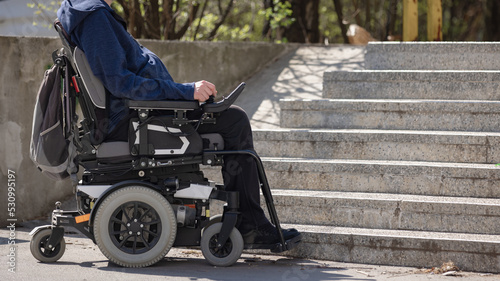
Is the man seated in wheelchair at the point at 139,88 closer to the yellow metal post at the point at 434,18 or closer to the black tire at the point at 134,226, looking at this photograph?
the black tire at the point at 134,226

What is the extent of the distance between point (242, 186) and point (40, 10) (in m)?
4.05

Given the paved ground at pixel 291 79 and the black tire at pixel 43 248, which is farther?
the paved ground at pixel 291 79

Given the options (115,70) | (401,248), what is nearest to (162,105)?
(115,70)

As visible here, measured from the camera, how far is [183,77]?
23.7 feet

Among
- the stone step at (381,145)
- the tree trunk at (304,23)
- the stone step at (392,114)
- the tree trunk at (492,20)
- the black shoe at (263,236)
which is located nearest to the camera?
the black shoe at (263,236)

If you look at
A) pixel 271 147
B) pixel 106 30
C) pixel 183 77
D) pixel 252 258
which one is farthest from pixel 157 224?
pixel 183 77

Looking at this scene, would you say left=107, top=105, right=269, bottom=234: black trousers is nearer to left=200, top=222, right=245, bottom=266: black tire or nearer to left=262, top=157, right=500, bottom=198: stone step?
left=200, top=222, right=245, bottom=266: black tire

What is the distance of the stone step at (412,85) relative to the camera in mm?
6004

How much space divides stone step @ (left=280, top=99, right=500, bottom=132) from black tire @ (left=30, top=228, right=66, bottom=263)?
2461 mm

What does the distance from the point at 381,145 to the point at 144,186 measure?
2084 mm

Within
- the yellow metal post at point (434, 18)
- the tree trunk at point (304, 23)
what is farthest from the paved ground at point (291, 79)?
the tree trunk at point (304, 23)

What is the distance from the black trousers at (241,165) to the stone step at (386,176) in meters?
1.10

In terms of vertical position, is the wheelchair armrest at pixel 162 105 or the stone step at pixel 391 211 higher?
the wheelchair armrest at pixel 162 105

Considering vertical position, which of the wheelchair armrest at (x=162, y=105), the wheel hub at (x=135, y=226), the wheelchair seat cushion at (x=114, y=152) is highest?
the wheelchair armrest at (x=162, y=105)
